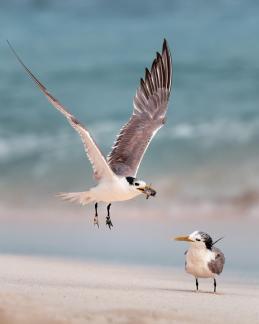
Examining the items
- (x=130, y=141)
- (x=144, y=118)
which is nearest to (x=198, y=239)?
(x=130, y=141)

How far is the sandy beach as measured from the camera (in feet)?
34.2

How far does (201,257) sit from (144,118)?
404 centimetres

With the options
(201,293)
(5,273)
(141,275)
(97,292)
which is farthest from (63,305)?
(141,275)

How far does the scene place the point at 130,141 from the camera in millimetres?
15578

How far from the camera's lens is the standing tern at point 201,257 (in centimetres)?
1298

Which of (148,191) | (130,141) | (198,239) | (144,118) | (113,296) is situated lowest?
(113,296)

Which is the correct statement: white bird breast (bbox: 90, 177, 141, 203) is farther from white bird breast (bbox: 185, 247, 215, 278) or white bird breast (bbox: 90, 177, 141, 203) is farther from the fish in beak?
white bird breast (bbox: 185, 247, 215, 278)

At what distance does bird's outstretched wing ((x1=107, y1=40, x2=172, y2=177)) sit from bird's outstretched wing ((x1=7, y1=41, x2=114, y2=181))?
2.60ft

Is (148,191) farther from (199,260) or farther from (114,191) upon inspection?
(199,260)

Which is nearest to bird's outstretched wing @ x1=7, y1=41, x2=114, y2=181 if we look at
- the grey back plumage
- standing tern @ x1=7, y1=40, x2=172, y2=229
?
standing tern @ x1=7, y1=40, x2=172, y2=229

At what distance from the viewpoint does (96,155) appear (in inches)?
531

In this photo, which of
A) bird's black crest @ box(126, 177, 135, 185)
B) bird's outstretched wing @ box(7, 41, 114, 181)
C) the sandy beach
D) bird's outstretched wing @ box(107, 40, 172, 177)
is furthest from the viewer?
bird's outstretched wing @ box(107, 40, 172, 177)

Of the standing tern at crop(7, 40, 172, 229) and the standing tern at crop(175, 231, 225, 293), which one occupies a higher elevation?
the standing tern at crop(7, 40, 172, 229)

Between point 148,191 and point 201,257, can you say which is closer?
point 201,257
